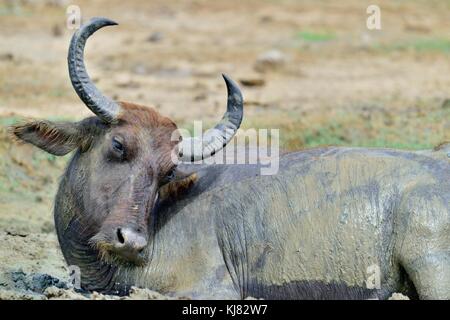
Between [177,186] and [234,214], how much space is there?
516 millimetres

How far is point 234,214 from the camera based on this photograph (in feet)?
28.1

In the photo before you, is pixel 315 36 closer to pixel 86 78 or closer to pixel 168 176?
pixel 86 78

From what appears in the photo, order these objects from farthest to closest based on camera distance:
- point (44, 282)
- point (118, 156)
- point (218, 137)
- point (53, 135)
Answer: point (44, 282)
point (53, 135)
point (218, 137)
point (118, 156)

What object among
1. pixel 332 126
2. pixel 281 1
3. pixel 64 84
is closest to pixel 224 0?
pixel 281 1

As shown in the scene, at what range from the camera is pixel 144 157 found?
331 inches

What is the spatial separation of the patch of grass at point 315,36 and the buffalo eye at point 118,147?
14.8 metres

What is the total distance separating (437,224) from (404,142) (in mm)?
5522

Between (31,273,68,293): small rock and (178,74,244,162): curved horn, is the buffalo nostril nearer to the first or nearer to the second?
(178,74,244,162): curved horn

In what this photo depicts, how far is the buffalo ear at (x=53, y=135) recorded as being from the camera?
8.83 metres

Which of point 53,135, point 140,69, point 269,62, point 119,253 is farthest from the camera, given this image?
point 269,62

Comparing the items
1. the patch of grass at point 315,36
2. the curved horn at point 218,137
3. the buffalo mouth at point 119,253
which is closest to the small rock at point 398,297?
the curved horn at point 218,137

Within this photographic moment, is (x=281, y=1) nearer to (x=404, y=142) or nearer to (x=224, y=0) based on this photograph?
(x=224, y=0)

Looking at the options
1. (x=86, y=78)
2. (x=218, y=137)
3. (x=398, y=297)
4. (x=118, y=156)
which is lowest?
(x=398, y=297)

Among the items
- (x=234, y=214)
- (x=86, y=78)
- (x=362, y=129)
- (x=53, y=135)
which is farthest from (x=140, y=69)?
(x=234, y=214)
